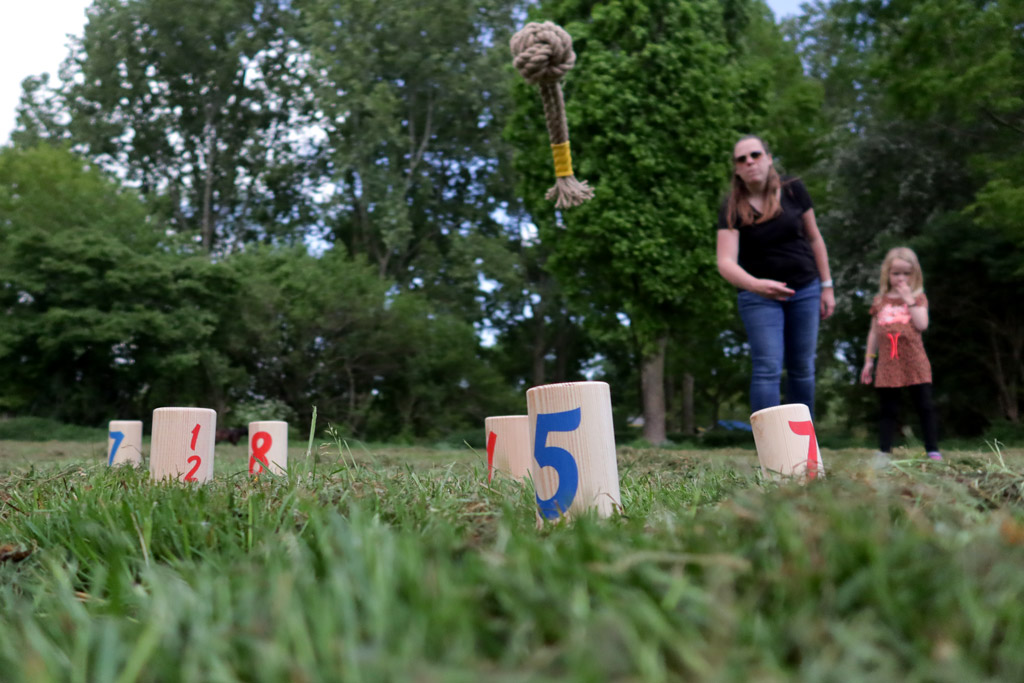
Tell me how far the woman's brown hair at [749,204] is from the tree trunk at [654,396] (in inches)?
545

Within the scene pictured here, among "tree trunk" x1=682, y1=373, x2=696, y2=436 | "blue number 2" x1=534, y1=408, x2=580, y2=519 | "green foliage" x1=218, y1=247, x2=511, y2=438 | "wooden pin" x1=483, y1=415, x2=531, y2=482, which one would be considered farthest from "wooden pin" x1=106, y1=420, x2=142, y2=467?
"tree trunk" x1=682, y1=373, x2=696, y2=436

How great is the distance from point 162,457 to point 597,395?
7.37 feet

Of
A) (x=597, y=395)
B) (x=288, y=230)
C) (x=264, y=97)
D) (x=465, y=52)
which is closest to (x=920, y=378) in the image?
(x=597, y=395)

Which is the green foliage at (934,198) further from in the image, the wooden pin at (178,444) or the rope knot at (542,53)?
the wooden pin at (178,444)

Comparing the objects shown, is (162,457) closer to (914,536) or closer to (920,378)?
(914,536)

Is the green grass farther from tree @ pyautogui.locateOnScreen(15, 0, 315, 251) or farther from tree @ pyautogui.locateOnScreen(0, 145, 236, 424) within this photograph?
tree @ pyautogui.locateOnScreen(15, 0, 315, 251)

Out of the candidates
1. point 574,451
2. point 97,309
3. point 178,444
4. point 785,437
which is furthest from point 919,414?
point 97,309

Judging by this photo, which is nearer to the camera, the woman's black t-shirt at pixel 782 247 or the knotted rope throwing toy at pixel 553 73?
the woman's black t-shirt at pixel 782 247

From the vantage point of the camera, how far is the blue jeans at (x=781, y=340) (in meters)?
4.56

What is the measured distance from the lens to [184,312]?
1936 centimetres

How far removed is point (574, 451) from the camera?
2.11m

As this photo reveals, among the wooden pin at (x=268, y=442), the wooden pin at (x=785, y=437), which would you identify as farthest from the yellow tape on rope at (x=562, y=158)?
the wooden pin at (x=785, y=437)

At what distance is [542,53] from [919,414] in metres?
4.66

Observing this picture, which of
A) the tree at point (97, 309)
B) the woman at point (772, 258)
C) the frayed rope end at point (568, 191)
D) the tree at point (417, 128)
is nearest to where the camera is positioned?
the woman at point (772, 258)
